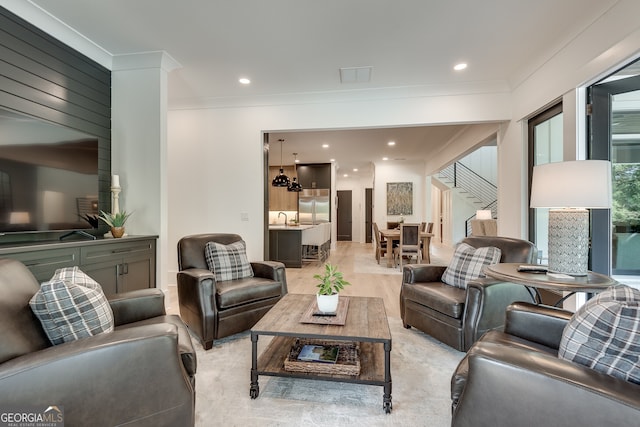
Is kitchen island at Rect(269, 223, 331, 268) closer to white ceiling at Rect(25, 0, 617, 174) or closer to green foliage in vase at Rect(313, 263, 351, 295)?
white ceiling at Rect(25, 0, 617, 174)

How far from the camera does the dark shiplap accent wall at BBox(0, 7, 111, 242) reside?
237cm

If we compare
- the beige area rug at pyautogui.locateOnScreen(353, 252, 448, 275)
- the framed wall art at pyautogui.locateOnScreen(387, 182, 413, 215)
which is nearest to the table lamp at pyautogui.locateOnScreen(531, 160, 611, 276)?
the beige area rug at pyautogui.locateOnScreen(353, 252, 448, 275)

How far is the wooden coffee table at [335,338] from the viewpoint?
1.66 meters

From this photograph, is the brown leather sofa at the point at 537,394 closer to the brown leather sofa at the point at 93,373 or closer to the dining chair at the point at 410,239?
the brown leather sofa at the point at 93,373

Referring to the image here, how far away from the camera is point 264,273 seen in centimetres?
305

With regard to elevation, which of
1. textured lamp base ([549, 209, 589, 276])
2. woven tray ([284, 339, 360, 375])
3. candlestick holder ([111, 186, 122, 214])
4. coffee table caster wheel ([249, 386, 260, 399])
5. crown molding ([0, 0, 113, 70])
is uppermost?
crown molding ([0, 0, 113, 70])

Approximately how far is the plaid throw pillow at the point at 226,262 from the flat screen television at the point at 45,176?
3.93 ft

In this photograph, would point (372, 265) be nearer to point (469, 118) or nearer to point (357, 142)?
point (357, 142)

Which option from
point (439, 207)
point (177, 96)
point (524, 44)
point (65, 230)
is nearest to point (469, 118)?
point (524, 44)

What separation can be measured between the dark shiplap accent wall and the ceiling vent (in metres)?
2.71

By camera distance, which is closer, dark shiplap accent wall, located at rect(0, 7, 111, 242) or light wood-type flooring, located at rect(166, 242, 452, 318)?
dark shiplap accent wall, located at rect(0, 7, 111, 242)

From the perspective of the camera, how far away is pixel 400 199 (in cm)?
949

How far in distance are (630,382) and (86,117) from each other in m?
4.30

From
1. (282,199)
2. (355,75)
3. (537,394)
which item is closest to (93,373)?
(537,394)
